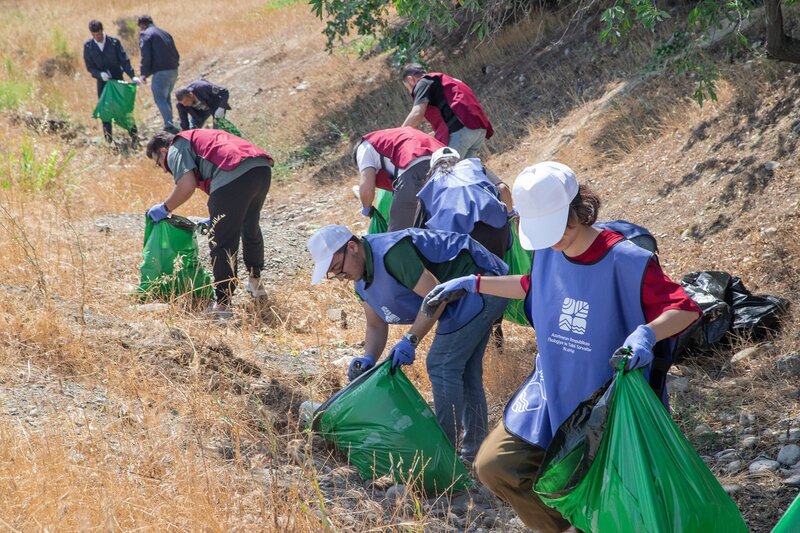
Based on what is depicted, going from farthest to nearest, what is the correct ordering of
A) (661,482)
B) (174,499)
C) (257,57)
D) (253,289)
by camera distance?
1. (257,57)
2. (253,289)
3. (174,499)
4. (661,482)

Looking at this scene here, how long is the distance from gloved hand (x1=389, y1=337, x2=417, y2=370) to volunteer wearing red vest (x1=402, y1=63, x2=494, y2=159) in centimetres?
294

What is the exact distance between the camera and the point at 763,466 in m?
3.38

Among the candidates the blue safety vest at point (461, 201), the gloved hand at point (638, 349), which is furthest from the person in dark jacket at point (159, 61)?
the gloved hand at point (638, 349)

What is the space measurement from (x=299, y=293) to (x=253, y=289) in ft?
1.28

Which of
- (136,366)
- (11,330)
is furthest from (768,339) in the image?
(11,330)

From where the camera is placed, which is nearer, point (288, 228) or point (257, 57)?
point (288, 228)

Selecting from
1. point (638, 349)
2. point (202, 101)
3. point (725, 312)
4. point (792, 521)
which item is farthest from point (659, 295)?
point (202, 101)

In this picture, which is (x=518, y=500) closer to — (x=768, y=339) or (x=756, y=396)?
(x=756, y=396)

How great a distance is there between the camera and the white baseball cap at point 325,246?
317 centimetres

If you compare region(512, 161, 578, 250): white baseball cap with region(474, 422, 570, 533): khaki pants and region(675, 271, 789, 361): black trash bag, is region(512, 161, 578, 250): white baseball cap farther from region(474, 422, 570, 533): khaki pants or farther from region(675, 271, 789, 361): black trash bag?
region(675, 271, 789, 361): black trash bag

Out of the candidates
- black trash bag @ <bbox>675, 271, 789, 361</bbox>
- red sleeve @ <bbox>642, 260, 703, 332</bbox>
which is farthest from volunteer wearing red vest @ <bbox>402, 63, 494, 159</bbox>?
red sleeve @ <bbox>642, 260, 703, 332</bbox>

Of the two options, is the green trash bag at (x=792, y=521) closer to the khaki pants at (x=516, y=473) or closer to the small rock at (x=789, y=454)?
the khaki pants at (x=516, y=473)

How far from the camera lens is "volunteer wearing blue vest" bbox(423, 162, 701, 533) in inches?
94.6

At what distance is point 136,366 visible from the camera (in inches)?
154
